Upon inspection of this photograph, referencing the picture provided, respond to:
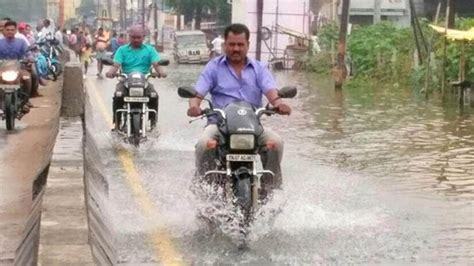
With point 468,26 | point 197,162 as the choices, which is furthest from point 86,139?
point 468,26

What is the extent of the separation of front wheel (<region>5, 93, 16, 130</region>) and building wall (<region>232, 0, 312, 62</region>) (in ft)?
94.8

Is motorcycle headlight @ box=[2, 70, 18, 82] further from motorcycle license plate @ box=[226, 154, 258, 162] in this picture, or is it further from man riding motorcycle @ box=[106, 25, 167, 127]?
motorcycle license plate @ box=[226, 154, 258, 162]

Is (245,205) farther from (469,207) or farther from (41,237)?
(469,207)

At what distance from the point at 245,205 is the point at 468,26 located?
18558 millimetres

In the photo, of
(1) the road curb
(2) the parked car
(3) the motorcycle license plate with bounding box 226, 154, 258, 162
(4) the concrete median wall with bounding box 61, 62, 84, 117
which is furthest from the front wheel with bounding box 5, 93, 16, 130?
(2) the parked car

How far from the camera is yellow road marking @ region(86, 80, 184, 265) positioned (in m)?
7.91

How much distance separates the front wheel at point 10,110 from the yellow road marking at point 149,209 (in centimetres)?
257

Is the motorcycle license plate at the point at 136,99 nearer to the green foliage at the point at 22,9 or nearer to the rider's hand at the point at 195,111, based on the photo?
the rider's hand at the point at 195,111

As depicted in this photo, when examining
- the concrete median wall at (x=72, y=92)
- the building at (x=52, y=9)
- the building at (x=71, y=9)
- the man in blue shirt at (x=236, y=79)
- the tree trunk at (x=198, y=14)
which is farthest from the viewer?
the building at (x=71, y=9)

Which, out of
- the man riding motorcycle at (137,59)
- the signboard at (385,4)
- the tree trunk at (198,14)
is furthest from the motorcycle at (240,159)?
the tree trunk at (198,14)

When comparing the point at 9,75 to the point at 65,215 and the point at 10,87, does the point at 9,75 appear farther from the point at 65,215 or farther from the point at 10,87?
the point at 65,215

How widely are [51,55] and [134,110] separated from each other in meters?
14.2

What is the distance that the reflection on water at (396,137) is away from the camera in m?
12.6

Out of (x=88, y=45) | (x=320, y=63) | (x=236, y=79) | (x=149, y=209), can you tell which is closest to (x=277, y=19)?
(x=320, y=63)
